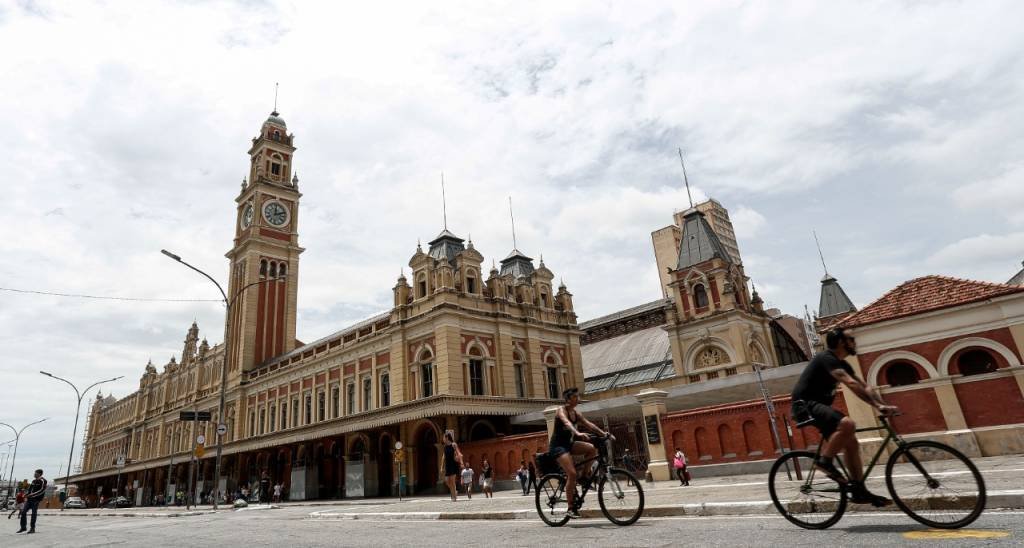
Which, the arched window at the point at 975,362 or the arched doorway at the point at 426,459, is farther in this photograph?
the arched doorway at the point at 426,459

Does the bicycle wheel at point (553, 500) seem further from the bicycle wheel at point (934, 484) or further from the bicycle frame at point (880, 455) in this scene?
the bicycle wheel at point (934, 484)

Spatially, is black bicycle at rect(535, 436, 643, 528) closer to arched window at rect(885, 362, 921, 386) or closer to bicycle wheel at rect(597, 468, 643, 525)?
bicycle wheel at rect(597, 468, 643, 525)

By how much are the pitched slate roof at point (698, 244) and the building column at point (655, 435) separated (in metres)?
19.8

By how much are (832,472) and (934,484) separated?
83cm

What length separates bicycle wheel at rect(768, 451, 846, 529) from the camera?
5801 millimetres

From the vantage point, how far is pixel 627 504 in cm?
749

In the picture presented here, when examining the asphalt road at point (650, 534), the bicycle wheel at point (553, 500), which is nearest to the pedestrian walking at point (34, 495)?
the asphalt road at point (650, 534)

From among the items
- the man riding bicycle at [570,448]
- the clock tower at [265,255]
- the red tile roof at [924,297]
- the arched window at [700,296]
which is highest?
the clock tower at [265,255]

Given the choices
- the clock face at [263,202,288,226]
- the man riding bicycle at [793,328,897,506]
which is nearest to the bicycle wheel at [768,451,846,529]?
the man riding bicycle at [793,328,897,506]

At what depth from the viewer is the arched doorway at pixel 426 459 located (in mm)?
32906

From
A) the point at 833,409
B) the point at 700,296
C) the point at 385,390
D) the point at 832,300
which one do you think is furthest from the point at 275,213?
the point at 833,409

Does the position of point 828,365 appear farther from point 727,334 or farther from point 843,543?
point 727,334

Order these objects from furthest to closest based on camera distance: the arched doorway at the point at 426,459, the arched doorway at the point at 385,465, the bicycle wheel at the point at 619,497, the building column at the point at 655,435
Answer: the arched doorway at the point at 385,465 < the arched doorway at the point at 426,459 < the building column at the point at 655,435 < the bicycle wheel at the point at 619,497

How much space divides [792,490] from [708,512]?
2.35 meters
